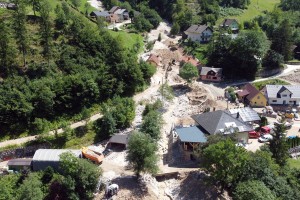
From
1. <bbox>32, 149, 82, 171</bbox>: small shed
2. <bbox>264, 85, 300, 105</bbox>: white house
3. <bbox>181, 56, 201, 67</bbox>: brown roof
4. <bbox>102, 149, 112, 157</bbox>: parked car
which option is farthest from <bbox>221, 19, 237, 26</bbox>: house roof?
<bbox>32, 149, 82, 171</bbox>: small shed

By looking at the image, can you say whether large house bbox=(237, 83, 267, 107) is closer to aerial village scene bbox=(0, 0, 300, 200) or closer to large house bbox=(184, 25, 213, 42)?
aerial village scene bbox=(0, 0, 300, 200)

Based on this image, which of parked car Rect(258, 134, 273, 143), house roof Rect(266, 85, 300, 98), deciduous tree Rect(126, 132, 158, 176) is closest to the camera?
deciduous tree Rect(126, 132, 158, 176)

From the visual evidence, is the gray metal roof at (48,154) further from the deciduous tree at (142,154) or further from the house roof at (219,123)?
the house roof at (219,123)

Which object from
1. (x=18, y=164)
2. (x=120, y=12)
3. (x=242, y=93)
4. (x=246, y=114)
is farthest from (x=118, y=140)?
(x=120, y=12)

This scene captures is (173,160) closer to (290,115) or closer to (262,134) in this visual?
(262,134)

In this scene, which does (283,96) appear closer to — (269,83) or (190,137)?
(269,83)
